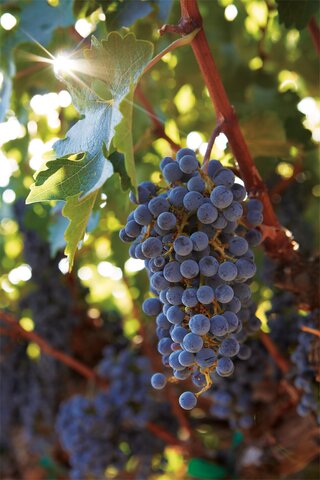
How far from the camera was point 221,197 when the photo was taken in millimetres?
704

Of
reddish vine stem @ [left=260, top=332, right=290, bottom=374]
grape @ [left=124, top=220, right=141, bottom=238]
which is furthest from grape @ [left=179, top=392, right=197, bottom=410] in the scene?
reddish vine stem @ [left=260, top=332, right=290, bottom=374]

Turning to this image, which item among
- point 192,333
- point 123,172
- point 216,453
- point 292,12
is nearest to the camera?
point 192,333

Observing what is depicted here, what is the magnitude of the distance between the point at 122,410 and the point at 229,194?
1051 mm

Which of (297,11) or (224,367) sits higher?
(297,11)

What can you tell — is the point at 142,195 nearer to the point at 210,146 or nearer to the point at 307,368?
the point at 210,146

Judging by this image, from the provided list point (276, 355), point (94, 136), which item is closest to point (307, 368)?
point (276, 355)

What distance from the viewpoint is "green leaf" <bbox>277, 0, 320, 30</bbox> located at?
3.48 ft

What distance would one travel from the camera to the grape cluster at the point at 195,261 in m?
0.68

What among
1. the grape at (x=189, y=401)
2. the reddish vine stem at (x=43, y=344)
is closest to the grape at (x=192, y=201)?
the grape at (x=189, y=401)

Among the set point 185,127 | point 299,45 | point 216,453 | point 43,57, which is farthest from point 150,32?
point 216,453

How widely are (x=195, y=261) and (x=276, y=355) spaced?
0.62 meters

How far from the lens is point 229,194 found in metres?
0.71

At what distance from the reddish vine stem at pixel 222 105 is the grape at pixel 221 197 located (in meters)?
0.14

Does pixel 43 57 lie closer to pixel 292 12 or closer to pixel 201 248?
pixel 292 12
